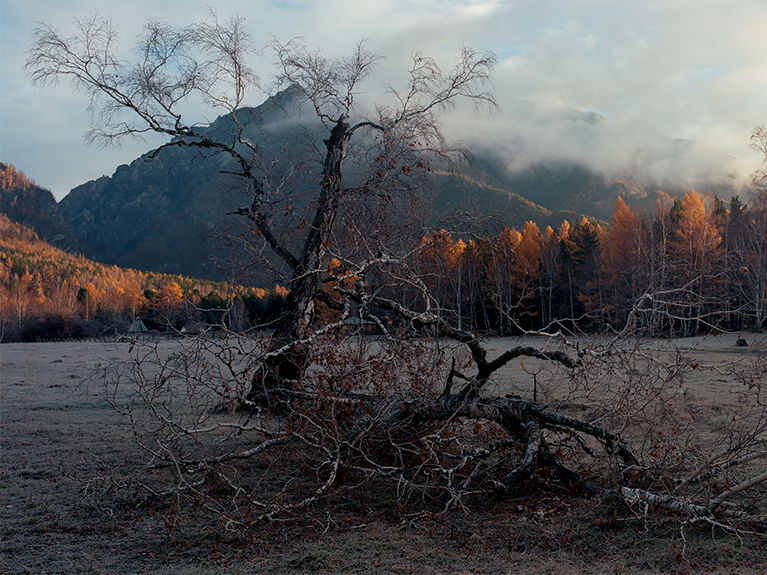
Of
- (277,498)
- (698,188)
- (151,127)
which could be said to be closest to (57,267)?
(151,127)

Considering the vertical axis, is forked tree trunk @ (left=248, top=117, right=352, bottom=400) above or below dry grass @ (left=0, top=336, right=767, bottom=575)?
above

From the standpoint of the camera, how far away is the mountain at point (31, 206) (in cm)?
13925

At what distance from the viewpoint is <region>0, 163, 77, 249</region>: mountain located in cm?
13925

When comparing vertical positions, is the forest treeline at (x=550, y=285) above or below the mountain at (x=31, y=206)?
below

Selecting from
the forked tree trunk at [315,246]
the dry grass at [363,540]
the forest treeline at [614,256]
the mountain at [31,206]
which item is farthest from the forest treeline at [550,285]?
the mountain at [31,206]

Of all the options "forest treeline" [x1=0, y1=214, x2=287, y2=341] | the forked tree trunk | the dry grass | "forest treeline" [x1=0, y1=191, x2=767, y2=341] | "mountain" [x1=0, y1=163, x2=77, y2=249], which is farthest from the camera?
"mountain" [x1=0, y1=163, x2=77, y2=249]

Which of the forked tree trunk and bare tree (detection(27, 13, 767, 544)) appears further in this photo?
the forked tree trunk

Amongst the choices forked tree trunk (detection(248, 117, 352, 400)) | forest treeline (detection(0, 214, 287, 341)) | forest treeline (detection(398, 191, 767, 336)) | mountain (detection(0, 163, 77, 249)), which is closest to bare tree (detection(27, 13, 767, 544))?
forked tree trunk (detection(248, 117, 352, 400))

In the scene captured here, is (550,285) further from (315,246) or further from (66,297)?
(66,297)

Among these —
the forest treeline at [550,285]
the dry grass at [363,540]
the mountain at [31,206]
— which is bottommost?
the dry grass at [363,540]

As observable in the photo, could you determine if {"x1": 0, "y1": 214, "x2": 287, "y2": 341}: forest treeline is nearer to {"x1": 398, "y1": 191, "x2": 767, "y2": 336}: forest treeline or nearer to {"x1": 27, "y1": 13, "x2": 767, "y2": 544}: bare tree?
{"x1": 398, "y1": 191, "x2": 767, "y2": 336}: forest treeline

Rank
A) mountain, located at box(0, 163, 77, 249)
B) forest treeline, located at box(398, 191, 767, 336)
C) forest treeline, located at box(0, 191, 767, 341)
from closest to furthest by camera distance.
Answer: forest treeline, located at box(0, 191, 767, 341) → forest treeline, located at box(398, 191, 767, 336) → mountain, located at box(0, 163, 77, 249)

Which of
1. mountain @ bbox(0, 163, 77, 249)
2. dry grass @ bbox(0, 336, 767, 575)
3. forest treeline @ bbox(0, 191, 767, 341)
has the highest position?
mountain @ bbox(0, 163, 77, 249)

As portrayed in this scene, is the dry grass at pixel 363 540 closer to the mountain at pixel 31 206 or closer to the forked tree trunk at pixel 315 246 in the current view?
the forked tree trunk at pixel 315 246
